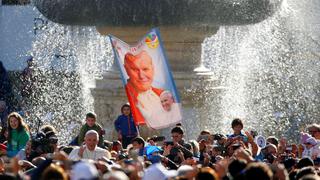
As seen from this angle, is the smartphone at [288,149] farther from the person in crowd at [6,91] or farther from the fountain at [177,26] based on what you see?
the person in crowd at [6,91]

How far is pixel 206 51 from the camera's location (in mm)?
23984

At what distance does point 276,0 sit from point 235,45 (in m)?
2.02

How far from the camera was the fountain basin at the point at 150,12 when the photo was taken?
19.5m

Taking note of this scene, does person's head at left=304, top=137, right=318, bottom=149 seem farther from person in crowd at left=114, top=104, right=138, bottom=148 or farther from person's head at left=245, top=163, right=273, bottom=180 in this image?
person's head at left=245, top=163, right=273, bottom=180

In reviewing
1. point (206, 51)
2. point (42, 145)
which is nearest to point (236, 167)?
point (42, 145)

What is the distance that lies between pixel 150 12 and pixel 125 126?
1723mm

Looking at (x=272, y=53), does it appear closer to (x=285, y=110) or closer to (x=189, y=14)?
(x=285, y=110)

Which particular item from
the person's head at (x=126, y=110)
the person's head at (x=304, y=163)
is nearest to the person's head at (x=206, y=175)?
the person's head at (x=304, y=163)

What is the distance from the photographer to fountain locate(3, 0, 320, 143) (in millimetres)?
19766

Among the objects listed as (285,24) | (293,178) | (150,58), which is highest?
(285,24)

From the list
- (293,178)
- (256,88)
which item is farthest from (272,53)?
(293,178)

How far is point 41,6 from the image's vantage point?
2039 cm

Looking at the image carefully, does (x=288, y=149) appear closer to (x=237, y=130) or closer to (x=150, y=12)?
(x=237, y=130)

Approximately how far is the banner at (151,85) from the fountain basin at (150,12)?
1894 millimetres
